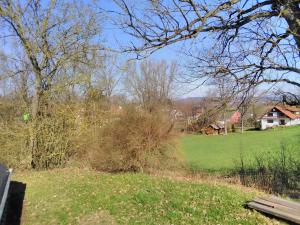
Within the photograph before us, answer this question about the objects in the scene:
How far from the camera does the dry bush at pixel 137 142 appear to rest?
514 inches

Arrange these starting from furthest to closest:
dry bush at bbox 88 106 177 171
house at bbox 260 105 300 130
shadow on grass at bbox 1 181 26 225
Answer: house at bbox 260 105 300 130 < dry bush at bbox 88 106 177 171 < shadow on grass at bbox 1 181 26 225

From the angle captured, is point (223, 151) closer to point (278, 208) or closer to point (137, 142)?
point (137, 142)

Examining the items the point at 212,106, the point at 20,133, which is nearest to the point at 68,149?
the point at 20,133

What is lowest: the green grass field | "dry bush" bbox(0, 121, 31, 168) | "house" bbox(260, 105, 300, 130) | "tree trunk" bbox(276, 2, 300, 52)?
the green grass field

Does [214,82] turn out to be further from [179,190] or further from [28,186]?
[28,186]

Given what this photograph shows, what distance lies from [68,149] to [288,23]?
11.4 m

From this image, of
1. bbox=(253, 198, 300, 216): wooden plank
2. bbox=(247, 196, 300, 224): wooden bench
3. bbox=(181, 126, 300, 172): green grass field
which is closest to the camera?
bbox=(247, 196, 300, 224): wooden bench

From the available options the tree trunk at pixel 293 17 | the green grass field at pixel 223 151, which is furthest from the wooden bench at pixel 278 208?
the green grass field at pixel 223 151

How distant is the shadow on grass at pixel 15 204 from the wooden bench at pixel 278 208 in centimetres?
450

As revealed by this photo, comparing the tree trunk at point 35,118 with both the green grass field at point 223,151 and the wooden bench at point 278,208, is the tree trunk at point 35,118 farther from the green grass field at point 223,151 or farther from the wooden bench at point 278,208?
the wooden bench at point 278,208

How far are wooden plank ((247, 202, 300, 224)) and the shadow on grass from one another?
175 inches

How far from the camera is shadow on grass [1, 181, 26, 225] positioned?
7101 millimetres

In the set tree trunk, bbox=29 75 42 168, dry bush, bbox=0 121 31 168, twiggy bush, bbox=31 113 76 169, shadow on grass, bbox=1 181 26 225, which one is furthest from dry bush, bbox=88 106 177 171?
shadow on grass, bbox=1 181 26 225

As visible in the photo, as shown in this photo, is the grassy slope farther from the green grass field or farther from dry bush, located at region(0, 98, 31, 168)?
the green grass field
